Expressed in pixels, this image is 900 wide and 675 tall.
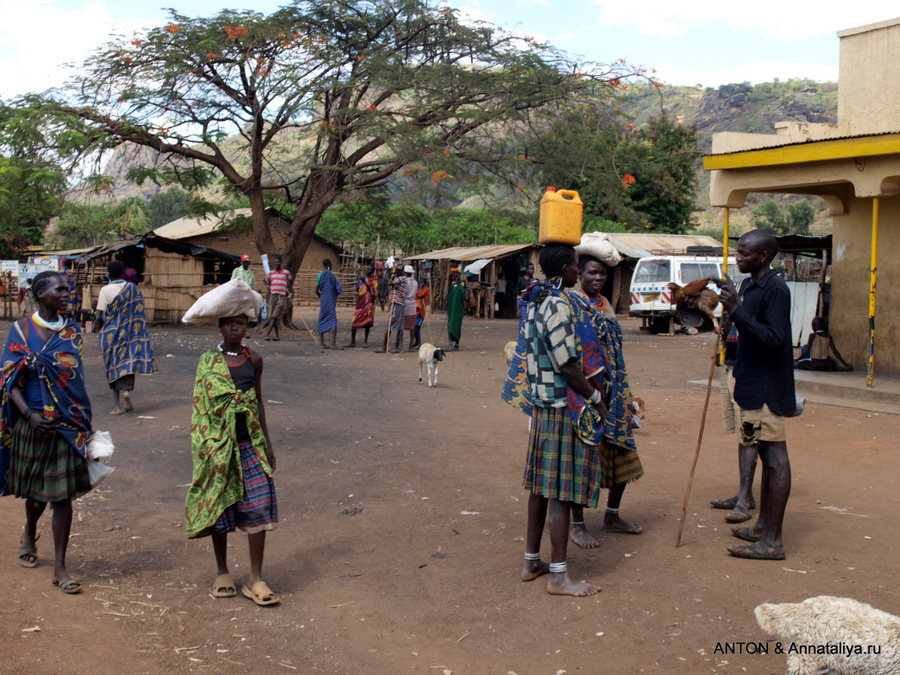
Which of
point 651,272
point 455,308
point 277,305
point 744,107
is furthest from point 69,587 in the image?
point 744,107

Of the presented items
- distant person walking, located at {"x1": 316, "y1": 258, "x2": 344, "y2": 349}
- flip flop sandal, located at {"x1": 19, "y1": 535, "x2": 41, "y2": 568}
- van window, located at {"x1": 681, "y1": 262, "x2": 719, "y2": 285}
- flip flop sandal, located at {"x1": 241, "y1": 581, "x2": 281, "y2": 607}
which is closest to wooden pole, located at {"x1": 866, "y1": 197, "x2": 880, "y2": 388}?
flip flop sandal, located at {"x1": 241, "y1": 581, "x2": 281, "y2": 607}

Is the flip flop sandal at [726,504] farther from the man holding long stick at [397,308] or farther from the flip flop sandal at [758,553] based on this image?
the man holding long stick at [397,308]

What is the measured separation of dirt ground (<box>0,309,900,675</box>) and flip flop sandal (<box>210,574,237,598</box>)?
0.22 ft

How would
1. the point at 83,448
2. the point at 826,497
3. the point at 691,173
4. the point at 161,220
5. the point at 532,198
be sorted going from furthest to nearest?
1. the point at 161,220
2. the point at 691,173
3. the point at 532,198
4. the point at 826,497
5. the point at 83,448

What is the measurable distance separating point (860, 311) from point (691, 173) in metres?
25.8

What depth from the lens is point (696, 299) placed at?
14.5 ft

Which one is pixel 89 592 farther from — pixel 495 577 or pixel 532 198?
pixel 532 198

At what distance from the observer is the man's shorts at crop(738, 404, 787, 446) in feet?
14.0

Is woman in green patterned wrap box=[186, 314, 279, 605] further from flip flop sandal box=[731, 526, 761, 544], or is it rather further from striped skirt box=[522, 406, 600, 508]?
flip flop sandal box=[731, 526, 761, 544]

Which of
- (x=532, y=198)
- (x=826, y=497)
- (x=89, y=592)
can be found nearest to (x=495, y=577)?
(x=89, y=592)

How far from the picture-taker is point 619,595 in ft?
12.7

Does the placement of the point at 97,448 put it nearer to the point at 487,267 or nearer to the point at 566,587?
the point at 566,587

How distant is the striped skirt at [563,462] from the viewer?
3.79 metres

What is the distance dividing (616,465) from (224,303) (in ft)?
7.80
